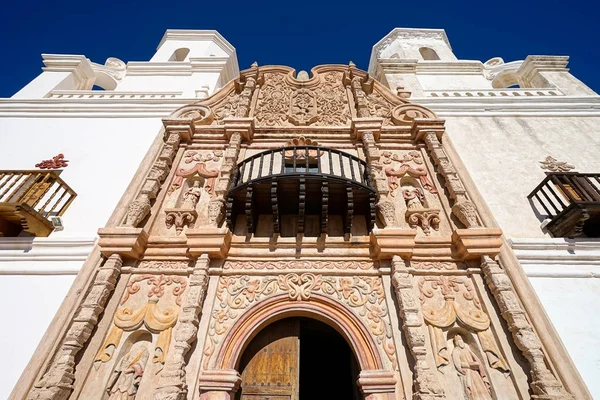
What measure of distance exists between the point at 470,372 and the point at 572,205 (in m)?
3.48

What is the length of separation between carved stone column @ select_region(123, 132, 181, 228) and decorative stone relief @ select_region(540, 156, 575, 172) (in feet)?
28.1

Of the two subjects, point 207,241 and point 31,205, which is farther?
point 31,205

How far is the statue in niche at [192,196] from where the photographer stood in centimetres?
595

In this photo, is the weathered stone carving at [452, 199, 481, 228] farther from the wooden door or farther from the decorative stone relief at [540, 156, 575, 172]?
the wooden door

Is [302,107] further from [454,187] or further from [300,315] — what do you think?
[300,315]

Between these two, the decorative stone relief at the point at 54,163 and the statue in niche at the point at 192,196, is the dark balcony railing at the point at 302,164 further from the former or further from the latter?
the decorative stone relief at the point at 54,163

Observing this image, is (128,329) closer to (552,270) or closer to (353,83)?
(552,270)

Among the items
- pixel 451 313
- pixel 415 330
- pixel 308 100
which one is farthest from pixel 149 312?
pixel 308 100

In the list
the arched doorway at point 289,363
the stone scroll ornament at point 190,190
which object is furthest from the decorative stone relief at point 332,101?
the arched doorway at point 289,363

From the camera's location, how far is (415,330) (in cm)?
421

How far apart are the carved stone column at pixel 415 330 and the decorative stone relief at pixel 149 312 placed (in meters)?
3.49

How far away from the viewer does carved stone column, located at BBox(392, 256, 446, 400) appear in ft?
12.2

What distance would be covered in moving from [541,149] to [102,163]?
10.7 m

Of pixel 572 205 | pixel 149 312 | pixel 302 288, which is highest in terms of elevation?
pixel 572 205
